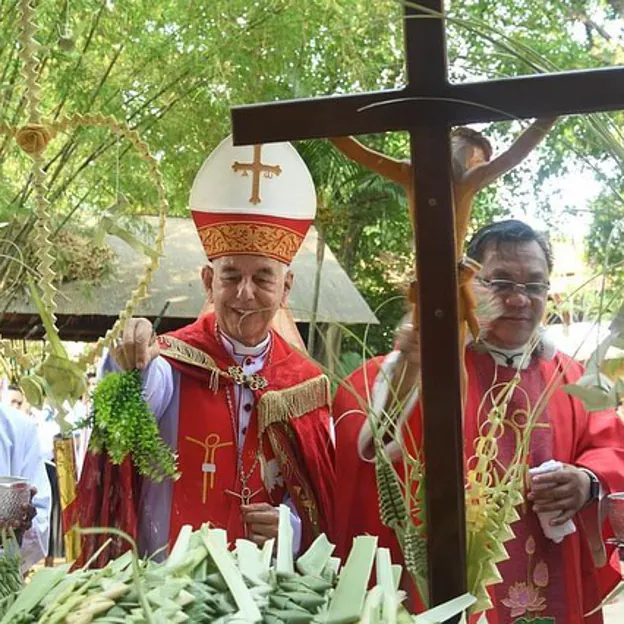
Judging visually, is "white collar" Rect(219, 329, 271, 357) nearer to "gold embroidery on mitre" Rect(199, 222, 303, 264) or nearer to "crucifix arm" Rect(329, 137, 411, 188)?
"gold embroidery on mitre" Rect(199, 222, 303, 264)

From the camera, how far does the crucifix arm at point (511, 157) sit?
50.0 inches

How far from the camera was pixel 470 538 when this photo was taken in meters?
1.27

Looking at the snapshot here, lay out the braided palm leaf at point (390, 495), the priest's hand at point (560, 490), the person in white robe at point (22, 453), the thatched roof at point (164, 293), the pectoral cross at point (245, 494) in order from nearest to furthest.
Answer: the braided palm leaf at point (390, 495)
the priest's hand at point (560, 490)
the pectoral cross at point (245, 494)
the person in white robe at point (22, 453)
the thatched roof at point (164, 293)

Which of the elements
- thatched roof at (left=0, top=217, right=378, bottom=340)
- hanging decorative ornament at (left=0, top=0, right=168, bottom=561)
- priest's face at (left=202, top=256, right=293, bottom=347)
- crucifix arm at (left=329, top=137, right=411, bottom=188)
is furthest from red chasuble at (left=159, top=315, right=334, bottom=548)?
thatched roof at (left=0, top=217, right=378, bottom=340)

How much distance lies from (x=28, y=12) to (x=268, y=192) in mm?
758

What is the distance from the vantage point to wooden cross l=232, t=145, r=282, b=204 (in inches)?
80.4

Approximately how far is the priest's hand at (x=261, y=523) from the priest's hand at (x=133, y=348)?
0.36 meters

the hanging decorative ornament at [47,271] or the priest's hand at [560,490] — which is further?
the priest's hand at [560,490]

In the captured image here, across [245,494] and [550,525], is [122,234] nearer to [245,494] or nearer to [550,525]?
[245,494]

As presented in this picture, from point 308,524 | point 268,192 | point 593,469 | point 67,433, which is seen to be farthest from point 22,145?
point 593,469

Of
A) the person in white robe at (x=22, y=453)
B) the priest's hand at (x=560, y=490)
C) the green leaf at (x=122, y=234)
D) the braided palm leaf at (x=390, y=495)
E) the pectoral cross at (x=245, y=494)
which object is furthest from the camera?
the person in white robe at (x=22, y=453)

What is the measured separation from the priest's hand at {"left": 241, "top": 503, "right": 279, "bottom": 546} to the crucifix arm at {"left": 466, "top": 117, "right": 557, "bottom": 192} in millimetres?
894

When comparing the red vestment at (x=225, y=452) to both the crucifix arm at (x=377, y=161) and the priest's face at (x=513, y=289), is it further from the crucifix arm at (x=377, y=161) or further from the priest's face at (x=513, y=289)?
the crucifix arm at (x=377, y=161)

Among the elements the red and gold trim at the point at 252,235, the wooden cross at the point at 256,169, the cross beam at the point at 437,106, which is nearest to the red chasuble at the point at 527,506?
the red and gold trim at the point at 252,235
